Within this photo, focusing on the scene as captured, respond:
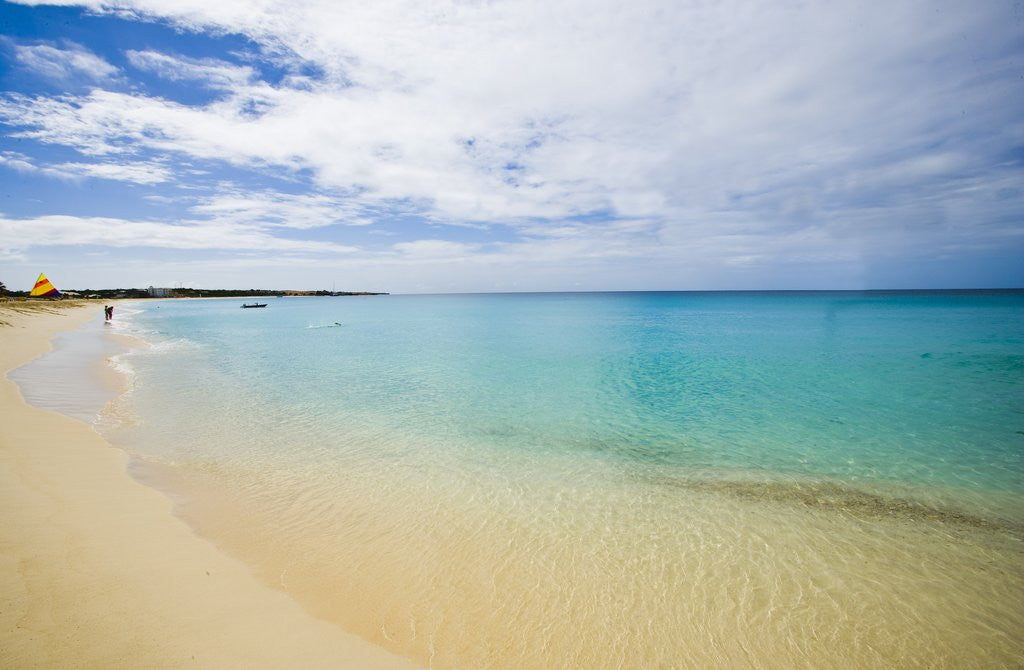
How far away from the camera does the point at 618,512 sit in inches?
315

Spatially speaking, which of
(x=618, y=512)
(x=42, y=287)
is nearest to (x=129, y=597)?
(x=618, y=512)

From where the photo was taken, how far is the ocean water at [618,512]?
514 cm

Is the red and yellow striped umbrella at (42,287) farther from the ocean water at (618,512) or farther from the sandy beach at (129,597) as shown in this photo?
the sandy beach at (129,597)

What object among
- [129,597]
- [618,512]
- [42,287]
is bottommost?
[618,512]

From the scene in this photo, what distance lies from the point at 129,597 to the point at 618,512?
7.09 meters

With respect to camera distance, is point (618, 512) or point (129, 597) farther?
point (618, 512)

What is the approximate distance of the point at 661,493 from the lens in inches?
347

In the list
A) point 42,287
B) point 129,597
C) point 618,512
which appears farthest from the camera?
point 42,287

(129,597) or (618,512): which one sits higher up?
(129,597)

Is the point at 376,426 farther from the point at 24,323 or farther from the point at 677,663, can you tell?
the point at 24,323

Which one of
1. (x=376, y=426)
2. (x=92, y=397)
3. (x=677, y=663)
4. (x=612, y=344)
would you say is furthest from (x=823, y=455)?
(x=612, y=344)

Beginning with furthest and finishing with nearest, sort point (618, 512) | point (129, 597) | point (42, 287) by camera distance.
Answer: point (42, 287)
point (618, 512)
point (129, 597)

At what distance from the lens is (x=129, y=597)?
5008 millimetres

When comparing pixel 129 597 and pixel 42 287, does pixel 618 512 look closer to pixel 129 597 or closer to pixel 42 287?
pixel 129 597
